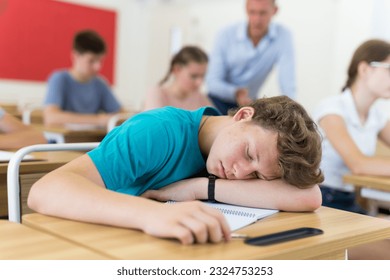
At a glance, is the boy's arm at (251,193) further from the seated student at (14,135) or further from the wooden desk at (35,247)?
the seated student at (14,135)

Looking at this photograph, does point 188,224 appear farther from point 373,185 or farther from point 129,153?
point 373,185

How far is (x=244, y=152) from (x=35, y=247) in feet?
1.77

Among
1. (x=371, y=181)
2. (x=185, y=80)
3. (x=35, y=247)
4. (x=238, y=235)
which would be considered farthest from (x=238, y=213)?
(x=185, y=80)

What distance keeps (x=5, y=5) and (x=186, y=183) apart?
18.7 ft

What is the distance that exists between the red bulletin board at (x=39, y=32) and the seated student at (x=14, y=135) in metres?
4.47

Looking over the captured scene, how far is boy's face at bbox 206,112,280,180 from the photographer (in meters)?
1.20

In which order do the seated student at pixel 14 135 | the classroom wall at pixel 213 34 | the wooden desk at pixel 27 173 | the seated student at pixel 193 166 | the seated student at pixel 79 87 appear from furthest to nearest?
the classroom wall at pixel 213 34
the seated student at pixel 79 87
the seated student at pixel 14 135
the wooden desk at pixel 27 173
the seated student at pixel 193 166

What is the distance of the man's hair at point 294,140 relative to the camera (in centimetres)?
119

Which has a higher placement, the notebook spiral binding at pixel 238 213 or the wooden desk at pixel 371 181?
the notebook spiral binding at pixel 238 213

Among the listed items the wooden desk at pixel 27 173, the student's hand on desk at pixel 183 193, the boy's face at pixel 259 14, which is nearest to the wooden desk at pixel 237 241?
the student's hand on desk at pixel 183 193

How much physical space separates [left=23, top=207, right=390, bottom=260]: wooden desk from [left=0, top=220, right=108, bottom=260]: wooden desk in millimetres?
21

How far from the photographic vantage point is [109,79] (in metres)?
7.41

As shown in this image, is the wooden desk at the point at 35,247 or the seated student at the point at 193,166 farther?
the seated student at the point at 193,166

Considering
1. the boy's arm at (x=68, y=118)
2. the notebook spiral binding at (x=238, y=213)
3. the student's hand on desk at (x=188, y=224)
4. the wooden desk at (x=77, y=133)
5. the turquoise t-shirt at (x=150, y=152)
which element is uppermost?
the turquoise t-shirt at (x=150, y=152)
